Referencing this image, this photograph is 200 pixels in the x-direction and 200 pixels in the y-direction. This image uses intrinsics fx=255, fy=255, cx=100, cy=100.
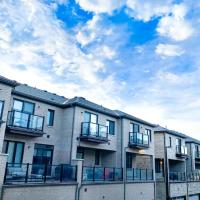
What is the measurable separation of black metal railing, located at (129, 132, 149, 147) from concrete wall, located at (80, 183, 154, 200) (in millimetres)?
3914

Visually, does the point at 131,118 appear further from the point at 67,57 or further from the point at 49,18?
the point at 49,18

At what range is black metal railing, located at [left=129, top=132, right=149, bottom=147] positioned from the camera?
83.0 ft

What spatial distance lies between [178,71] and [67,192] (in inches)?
542

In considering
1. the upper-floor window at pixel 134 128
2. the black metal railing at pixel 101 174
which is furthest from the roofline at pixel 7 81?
the upper-floor window at pixel 134 128

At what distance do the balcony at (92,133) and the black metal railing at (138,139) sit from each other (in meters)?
3.97

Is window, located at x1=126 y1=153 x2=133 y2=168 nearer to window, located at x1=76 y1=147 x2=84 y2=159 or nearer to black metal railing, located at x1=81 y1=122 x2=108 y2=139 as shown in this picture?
black metal railing, located at x1=81 y1=122 x2=108 y2=139

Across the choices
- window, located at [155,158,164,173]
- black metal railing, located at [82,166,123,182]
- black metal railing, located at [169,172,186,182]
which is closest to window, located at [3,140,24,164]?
black metal railing, located at [82,166,123,182]

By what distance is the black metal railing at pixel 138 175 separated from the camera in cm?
2231

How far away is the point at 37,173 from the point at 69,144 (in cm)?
558

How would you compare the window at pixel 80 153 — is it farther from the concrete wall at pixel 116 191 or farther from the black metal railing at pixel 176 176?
the black metal railing at pixel 176 176

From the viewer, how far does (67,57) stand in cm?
1961

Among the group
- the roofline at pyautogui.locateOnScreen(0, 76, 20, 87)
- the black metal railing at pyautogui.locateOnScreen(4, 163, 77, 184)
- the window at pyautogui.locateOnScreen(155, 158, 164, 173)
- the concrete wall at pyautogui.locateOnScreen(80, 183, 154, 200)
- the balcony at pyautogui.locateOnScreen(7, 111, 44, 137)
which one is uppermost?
the roofline at pyautogui.locateOnScreen(0, 76, 20, 87)

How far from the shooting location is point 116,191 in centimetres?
2017

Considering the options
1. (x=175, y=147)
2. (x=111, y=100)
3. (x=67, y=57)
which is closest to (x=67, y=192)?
(x=67, y=57)
